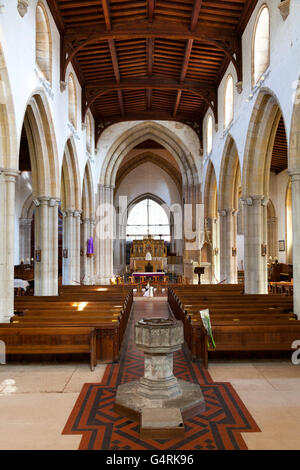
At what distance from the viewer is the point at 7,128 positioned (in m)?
7.71

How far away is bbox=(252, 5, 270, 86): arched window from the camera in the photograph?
1072cm

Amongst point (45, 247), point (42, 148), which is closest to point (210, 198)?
point (42, 148)

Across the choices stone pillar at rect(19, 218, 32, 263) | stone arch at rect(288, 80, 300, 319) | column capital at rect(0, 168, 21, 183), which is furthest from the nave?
stone pillar at rect(19, 218, 32, 263)

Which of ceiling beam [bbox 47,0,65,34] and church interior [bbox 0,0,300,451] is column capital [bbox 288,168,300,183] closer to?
church interior [bbox 0,0,300,451]

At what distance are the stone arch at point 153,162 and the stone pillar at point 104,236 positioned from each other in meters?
8.38

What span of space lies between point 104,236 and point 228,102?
9.73 m

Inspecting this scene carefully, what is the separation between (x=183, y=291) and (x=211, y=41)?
7.92 meters

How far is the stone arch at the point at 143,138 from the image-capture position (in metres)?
21.1

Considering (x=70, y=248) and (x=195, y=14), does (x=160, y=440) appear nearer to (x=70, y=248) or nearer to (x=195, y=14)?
(x=195, y=14)

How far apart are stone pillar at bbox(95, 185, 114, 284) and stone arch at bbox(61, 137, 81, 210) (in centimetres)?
535

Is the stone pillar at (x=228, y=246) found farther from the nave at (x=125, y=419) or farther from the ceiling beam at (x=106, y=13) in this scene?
the nave at (x=125, y=419)

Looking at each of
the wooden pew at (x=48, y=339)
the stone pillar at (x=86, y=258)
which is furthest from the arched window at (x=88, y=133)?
the wooden pew at (x=48, y=339)

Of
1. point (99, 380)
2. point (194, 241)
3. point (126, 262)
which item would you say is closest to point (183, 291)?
point (99, 380)
